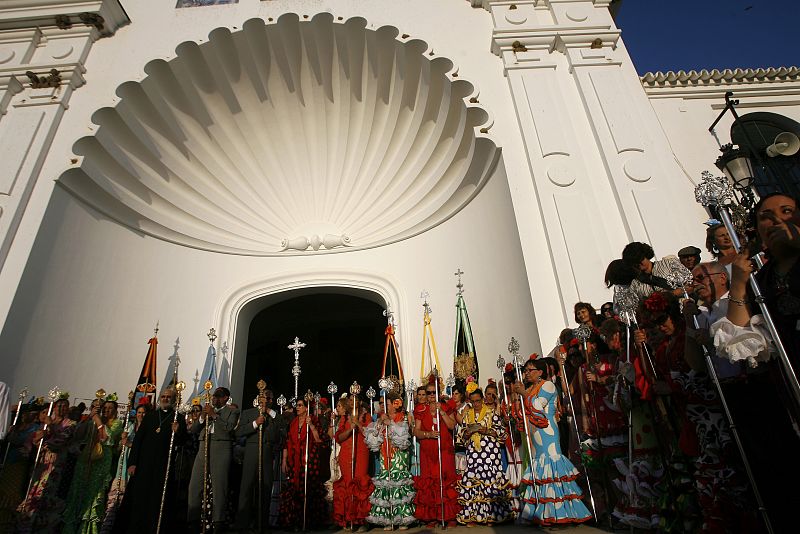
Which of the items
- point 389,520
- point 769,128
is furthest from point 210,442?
point 769,128

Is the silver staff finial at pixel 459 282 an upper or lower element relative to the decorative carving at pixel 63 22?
lower

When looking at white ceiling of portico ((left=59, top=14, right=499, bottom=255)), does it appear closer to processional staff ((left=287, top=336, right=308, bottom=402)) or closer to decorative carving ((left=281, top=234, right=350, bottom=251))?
decorative carving ((left=281, top=234, right=350, bottom=251))

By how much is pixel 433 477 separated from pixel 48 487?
10.8 ft

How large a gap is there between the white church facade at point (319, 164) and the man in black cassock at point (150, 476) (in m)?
2.91

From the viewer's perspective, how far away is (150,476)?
366 cm

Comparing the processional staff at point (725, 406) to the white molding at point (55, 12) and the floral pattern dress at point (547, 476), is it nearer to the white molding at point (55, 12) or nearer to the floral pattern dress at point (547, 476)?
the floral pattern dress at point (547, 476)

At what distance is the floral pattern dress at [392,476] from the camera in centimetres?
392

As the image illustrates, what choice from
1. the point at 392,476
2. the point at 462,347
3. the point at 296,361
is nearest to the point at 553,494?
the point at 392,476

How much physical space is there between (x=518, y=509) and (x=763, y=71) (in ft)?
28.2

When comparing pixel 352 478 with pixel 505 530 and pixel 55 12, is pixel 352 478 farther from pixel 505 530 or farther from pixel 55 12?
pixel 55 12

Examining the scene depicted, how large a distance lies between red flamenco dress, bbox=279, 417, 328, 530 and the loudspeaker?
305 inches

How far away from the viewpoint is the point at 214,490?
407 cm

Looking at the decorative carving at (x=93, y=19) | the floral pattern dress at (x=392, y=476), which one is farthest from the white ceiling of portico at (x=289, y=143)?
the floral pattern dress at (x=392, y=476)

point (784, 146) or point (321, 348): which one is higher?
point (784, 146)
